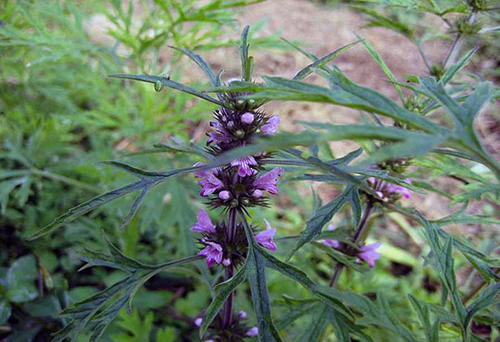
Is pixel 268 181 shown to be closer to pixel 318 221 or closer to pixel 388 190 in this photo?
pixel 318 221

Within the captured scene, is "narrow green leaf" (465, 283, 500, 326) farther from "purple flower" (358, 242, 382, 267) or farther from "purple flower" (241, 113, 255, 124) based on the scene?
"purple flower" (241, 113, 255, 124)

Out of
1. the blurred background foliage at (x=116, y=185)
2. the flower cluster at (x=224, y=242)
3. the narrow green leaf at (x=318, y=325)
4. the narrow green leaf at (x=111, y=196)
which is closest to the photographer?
the narrow green leaf at (x=111, y=196)

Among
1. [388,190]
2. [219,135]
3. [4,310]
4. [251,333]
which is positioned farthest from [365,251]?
[4,310]

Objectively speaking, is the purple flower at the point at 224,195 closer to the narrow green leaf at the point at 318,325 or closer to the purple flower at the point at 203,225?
the purple flower at the point at 203,225


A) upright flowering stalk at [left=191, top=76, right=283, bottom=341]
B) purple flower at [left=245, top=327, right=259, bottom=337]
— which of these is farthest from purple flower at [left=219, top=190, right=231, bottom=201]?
purple flower at [left=245, top=327, right=259, bottom=337]

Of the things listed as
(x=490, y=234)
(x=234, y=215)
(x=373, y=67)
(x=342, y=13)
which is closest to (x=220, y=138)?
(x=234, y=215)

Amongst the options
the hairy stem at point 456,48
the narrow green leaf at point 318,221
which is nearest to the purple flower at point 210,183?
the narrow green leaf at point 318,221
